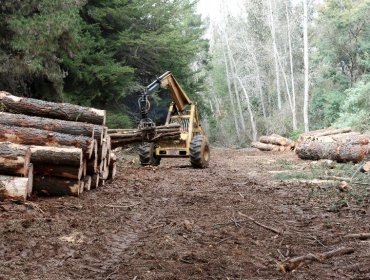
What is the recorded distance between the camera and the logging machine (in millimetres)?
11266

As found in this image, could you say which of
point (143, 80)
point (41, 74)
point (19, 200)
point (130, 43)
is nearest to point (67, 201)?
point (19, 200)

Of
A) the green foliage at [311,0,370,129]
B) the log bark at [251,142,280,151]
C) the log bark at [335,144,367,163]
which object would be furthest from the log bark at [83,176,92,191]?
the green foliage at [311,0,370,129]

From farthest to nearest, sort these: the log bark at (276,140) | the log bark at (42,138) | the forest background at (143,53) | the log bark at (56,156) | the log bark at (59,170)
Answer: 1. the log bark at (276,140)
2. the forest background at (143,53)
3. the log bark at (42,138)
4. the log bark at (59,170)
5. the log bark at (56,156)

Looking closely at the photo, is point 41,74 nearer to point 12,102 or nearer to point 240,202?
point 12,102

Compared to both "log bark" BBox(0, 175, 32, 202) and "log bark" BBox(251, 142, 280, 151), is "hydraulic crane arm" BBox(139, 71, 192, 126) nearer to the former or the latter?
"log bark" BBox(0, 175, 32, 202)

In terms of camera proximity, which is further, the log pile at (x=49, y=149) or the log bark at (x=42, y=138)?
the log bark at (x=42, y=138)

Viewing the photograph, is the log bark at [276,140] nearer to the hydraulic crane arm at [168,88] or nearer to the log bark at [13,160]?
the hydraulic crane arm at [168,88]

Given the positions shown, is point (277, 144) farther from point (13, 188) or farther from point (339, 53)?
point (13, 188)

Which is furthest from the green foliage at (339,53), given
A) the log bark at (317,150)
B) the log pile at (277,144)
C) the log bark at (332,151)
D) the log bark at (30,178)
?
the log bark at (30,178)

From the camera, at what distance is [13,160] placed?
5.69m

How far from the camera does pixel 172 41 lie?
815 inches

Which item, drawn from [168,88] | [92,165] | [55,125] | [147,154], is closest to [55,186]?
[92,165]

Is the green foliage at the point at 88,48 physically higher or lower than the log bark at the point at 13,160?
higher

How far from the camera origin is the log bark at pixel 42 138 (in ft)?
22.0
